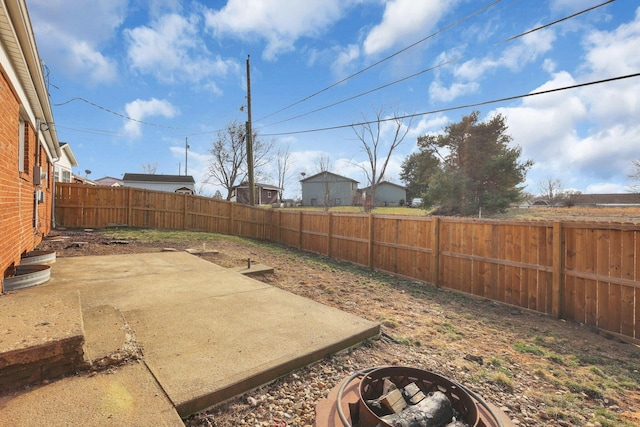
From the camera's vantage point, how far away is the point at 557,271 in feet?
16.3

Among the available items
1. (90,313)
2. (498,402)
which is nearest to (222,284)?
(90,313)

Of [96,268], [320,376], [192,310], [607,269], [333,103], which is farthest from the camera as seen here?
[333,103]

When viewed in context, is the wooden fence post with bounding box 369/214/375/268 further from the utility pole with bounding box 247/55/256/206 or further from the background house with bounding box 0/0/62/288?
the utility pole with bounding box 247/55/256/206

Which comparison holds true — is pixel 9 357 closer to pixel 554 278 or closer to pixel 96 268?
pixel 96 268

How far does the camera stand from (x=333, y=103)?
1288 centimetres

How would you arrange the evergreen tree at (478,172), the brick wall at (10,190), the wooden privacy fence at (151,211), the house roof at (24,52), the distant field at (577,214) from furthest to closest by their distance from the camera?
the evergreen tree at (478,172) → the distant field at (577,214) → the wooden privacy fence at (151,211) → the brick wall at (10,190) → the house roof at (24,52)

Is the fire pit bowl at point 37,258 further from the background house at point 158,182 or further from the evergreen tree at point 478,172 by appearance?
the background house at point 158,182

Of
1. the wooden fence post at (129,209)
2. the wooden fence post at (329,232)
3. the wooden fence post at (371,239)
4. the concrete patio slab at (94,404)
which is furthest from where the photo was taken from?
the wooden fence post at (129,209)

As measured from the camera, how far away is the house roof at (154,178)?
1245 inches

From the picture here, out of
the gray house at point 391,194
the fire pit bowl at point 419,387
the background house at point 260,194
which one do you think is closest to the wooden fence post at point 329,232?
the fire pit bowl at point 419,387

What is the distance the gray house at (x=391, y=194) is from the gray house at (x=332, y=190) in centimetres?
401

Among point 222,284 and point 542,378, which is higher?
point 222,284

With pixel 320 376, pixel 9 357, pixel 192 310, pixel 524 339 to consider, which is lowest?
pixel 524 339

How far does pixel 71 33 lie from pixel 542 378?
36.2 ft
